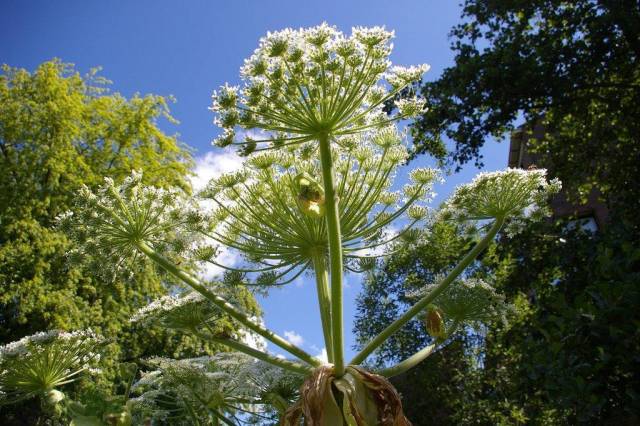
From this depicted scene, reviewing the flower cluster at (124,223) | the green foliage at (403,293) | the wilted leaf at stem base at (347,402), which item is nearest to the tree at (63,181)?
the green foliage at (403,293)

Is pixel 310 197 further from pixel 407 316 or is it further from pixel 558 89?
pixel 558 89

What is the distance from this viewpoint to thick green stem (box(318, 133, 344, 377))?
2668mm

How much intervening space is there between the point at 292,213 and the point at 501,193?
137 centimetres

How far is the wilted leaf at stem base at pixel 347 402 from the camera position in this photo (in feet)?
8.14

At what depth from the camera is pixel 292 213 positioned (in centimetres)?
391

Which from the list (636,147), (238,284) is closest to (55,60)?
(636,147)

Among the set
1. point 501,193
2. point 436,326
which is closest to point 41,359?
point 436,326

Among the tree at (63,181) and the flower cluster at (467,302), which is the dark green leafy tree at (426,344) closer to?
the tree at (63,181)

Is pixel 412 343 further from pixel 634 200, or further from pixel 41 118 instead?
pixel 41 118

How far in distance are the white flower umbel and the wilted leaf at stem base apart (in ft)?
4.78

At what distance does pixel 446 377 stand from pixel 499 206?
1265 centimetres

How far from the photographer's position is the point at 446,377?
15.4m

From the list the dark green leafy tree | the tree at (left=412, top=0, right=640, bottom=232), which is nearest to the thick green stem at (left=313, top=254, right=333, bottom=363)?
the tree at (left=412, top=0, right=640, bottom=232)

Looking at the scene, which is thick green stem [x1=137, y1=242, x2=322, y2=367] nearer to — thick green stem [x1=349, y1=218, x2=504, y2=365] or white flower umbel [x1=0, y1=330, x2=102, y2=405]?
thick green stem [x1=349, y1=218, x2=504, y2=365]
